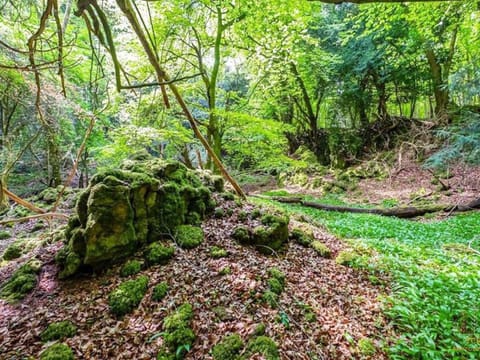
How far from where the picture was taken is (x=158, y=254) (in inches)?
133

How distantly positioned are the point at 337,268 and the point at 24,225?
324 inches

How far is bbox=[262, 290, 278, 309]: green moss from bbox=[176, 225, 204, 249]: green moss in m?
1.22

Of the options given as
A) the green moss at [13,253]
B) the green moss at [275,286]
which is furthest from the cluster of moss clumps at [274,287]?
the green moss at [13,253]

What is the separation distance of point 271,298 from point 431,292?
211 centimetres

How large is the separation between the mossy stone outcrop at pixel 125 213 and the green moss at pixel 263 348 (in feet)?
6.28

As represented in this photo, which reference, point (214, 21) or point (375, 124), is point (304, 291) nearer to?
point (214, 21)

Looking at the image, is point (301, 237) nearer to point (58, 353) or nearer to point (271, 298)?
point (271, 298)

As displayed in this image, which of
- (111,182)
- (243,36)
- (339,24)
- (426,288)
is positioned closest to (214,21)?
(243,36)

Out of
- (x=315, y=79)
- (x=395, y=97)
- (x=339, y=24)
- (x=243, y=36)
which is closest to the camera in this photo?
(x=243, y=36)

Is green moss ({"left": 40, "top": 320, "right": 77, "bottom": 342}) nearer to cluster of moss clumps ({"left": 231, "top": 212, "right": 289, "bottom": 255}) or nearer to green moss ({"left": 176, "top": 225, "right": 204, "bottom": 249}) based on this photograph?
green moss ({"left": 176, "top": 225, "right": 204, "bottom": 249})

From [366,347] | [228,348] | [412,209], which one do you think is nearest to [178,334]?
[228,348]

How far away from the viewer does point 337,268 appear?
4012 mm

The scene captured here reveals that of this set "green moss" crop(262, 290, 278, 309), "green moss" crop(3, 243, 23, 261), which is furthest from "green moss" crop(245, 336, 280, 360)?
"green moss" crop(3, 243, 23, 261)

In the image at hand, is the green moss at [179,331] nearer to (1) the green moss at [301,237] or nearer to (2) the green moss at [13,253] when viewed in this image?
(1) the green moss at [301,237]
